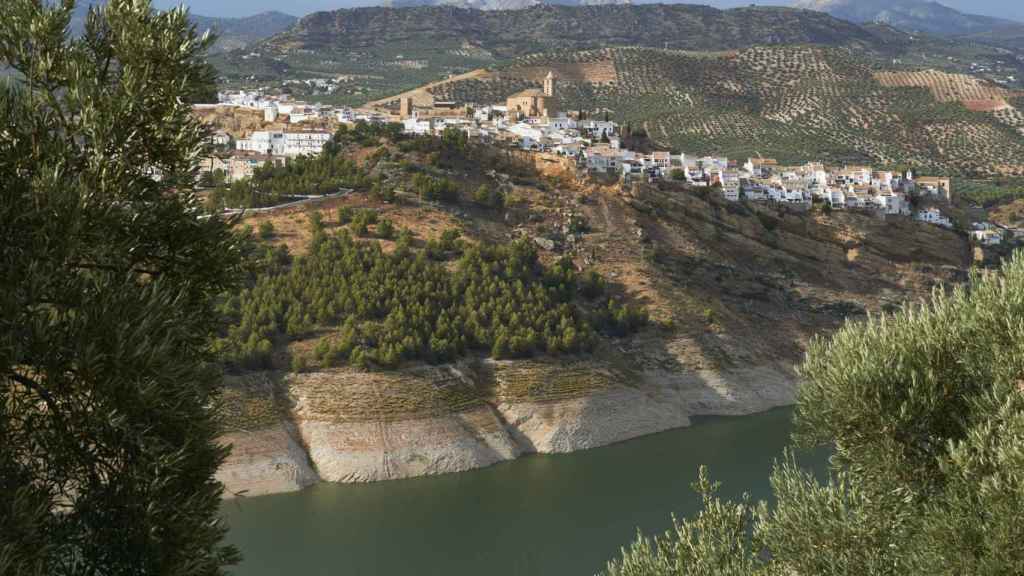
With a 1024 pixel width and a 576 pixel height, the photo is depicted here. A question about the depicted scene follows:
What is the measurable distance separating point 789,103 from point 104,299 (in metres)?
93.2

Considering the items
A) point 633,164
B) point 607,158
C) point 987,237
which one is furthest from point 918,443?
point 987,237

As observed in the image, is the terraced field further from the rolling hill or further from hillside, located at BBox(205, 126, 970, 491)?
hillside, located at BBox(205, 126, 970, 491)

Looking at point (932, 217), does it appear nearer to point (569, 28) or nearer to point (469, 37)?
point (469, 37)

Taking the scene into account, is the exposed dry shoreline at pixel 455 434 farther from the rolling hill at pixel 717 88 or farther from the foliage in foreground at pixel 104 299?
the rolling hill at pixel 717 88

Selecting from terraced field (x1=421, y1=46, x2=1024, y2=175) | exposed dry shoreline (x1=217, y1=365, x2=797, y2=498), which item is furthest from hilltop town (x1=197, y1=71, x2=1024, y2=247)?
terraced field (x1=421, y1=46, x2=1024, y2=175)

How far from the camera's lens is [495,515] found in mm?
24172

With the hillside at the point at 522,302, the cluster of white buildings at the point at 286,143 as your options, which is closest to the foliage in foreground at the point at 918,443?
the hillside at the point at 522,302

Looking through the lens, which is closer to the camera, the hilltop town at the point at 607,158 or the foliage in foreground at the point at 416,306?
the foliage in foreground at the point at 416,306

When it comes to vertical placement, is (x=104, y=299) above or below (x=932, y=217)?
above

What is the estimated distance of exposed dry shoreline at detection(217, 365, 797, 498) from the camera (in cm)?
2531

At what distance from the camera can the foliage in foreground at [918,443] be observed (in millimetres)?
5668

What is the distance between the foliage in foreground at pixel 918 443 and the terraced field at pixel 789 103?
69190 mm

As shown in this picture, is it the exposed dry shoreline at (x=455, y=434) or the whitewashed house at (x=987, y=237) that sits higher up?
the whitewashed house at (x=987, y=237)

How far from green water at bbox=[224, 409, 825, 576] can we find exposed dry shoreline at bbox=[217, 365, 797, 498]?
1.43 feet
